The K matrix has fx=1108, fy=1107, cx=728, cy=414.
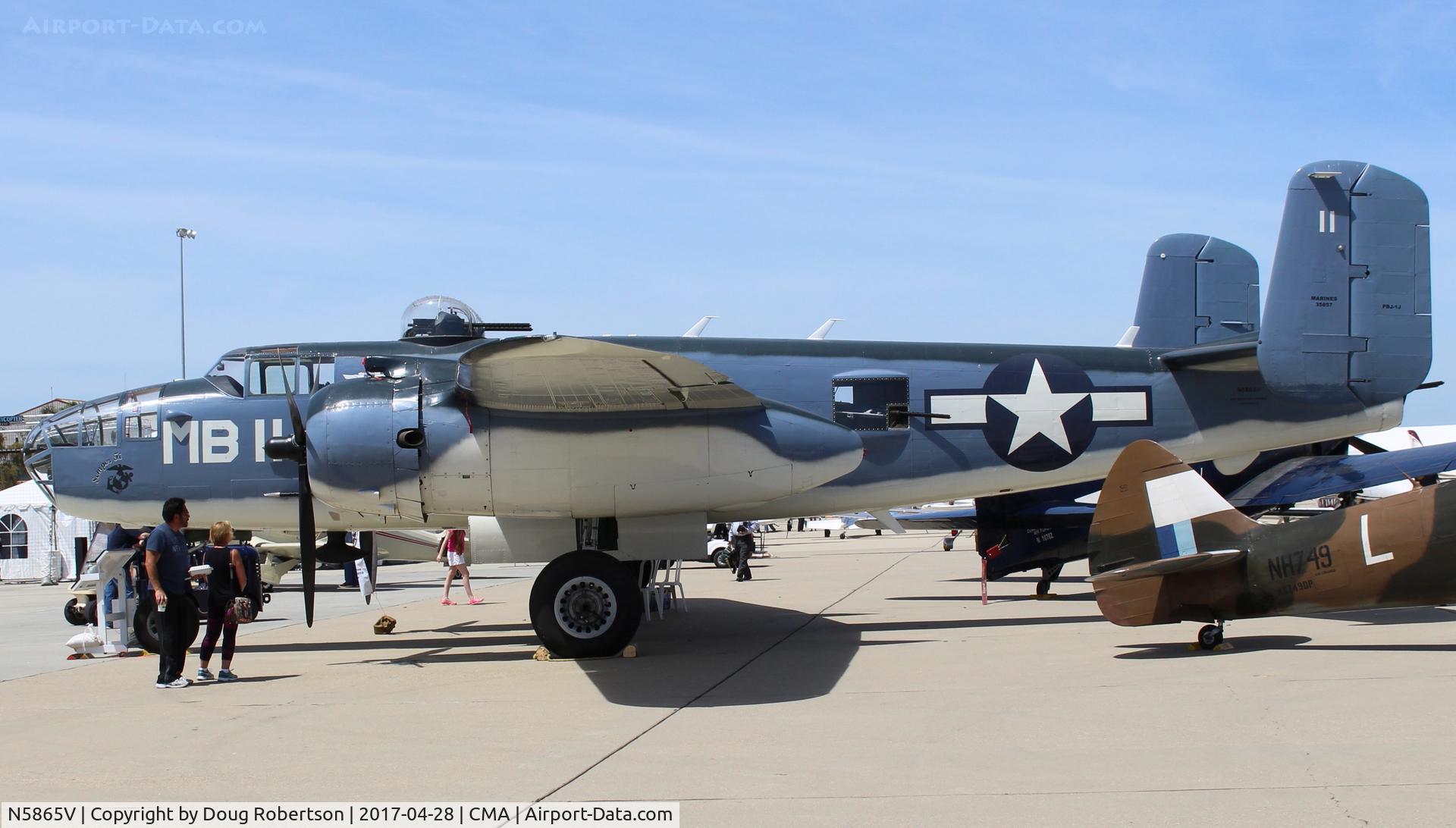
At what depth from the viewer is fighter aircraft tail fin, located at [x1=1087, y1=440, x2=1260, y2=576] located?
10383mm

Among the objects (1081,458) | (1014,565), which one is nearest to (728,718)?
(1081,458)

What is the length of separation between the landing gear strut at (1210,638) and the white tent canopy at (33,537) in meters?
27.4

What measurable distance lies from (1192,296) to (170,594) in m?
15.4

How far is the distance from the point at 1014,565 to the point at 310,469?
1078 centimetres

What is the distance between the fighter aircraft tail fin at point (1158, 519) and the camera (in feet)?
34.1

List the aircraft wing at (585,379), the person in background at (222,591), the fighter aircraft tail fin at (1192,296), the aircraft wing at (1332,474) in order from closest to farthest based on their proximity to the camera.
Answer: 1. the aircraft wing at (585,379)
2. the person in background at (222,591)
3. the aircraft wing at (1332,474)
4. the fighter aircraft tail fin at (1192,296)

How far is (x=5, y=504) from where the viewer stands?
28.3 m

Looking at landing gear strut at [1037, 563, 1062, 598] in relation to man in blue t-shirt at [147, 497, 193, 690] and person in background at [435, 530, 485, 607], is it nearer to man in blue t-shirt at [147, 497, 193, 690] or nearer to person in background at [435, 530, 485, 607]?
person in background at [435, 530, 485, 607]

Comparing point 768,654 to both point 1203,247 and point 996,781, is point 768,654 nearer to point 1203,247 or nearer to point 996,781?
point 996,781

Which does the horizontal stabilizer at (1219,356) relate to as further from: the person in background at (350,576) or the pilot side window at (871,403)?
the person in background at (350,576)

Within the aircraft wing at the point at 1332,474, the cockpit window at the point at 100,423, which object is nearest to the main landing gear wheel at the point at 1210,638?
the aircraft wing at the point at 1332,474

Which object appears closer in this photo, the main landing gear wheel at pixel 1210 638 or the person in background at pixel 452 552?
the main landing gear wheel at pixel 1210 638

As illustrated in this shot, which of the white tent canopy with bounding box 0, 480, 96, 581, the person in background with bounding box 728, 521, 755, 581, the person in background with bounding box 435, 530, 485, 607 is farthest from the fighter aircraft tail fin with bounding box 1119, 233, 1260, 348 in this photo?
the white tent canopy with bounding box 0, 480, 96, 581

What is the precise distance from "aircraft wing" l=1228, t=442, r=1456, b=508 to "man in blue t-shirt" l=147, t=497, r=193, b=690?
15.7 meters
